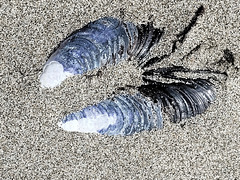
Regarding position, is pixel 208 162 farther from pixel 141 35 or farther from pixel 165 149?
pixel 141 35

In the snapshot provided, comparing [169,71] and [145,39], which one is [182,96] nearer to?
[169,71]

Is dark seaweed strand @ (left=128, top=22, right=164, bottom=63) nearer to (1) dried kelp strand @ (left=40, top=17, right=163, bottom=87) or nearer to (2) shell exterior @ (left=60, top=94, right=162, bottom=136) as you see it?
(1) dried kelp strand @ (left=40, top=17, right=163, bottom=87)

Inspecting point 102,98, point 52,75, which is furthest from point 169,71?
point 52,75

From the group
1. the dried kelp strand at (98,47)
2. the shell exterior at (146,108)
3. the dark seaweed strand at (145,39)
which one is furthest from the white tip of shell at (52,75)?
the dark seaweed strand at (145,39)

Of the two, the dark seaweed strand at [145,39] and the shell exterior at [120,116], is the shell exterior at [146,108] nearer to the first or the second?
the shell exterior at [120,116]

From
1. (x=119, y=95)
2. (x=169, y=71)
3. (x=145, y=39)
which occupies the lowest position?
(x=119, y=95)

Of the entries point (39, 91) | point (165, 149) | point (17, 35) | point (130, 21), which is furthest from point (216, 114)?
point (17, 35)
